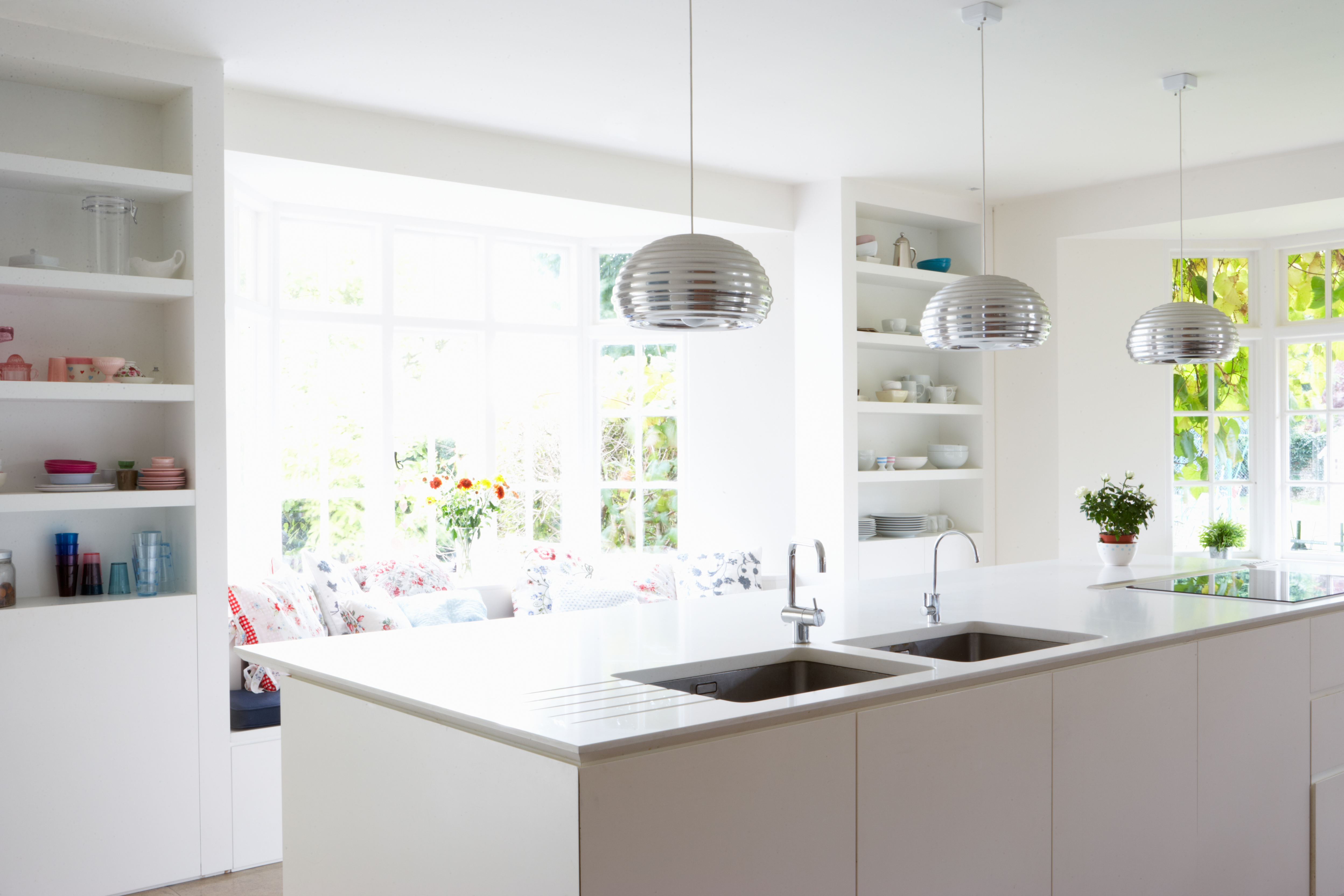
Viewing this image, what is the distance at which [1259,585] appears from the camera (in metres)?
3.57

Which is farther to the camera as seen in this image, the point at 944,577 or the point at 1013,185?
the point at 1013,185

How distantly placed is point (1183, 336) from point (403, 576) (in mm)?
3227

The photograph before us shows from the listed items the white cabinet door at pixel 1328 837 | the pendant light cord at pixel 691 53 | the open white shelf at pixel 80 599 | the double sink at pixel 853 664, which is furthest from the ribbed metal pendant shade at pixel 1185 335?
the open white shelf at pixel 80 599

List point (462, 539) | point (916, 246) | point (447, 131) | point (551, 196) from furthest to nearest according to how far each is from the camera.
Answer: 1. point (916, 246)
2. point (462, 539)
3. point (551, 196)
4. point (447, 131)

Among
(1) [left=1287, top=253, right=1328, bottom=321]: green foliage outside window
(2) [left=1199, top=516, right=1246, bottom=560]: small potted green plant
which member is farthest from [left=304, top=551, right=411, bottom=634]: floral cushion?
(1) [left=1287, top=253, right=1328, bottom=321]: green foliage outside window

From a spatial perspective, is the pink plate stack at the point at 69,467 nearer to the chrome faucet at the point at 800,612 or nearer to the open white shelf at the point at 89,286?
the open white shelf at the point at 89,286

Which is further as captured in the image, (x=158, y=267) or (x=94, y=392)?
(x=158, y=267)

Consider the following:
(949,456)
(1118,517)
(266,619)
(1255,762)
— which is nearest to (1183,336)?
(1118,517)

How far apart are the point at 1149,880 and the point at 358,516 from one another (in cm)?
373

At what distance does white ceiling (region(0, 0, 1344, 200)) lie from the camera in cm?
338

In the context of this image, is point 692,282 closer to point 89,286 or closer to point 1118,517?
point 89,286

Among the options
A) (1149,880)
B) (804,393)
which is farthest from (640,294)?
(804,393)

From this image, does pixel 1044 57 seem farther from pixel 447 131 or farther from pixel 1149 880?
pixel 1149 880

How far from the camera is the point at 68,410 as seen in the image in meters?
3.68
